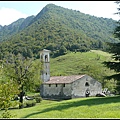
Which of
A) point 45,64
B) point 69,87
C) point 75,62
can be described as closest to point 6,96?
point 69,87

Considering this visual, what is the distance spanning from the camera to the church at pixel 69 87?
4569 centimetres

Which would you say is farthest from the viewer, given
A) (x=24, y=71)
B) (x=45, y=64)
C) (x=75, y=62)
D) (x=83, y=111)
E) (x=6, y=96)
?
(x=75, y=62)

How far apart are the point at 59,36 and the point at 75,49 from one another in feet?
107

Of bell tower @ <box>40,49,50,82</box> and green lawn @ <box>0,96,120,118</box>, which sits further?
bell tower @ <box>40,49,50,82</box>

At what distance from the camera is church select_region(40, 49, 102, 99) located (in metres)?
45.7

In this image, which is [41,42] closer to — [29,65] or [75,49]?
[75,49]

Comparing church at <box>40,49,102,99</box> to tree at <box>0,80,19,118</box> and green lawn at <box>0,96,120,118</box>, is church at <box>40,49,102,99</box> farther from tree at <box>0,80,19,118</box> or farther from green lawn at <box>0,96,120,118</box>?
tree at <box>0,80,19,118</box>

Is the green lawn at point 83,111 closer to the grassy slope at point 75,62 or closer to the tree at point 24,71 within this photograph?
the tree at point 24,71

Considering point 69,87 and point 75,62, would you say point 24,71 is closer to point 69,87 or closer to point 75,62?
point 69,87

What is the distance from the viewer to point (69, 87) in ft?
150

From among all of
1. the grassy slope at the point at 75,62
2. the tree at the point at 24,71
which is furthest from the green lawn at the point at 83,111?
the grassy slope at the point at 75,62

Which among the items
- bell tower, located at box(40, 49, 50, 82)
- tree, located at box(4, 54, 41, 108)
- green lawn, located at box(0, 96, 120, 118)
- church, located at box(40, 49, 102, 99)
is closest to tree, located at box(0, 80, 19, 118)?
green lawn, located at box(0, 96, 120, 118)

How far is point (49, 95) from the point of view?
49688mm

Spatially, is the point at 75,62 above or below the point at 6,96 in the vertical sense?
above
